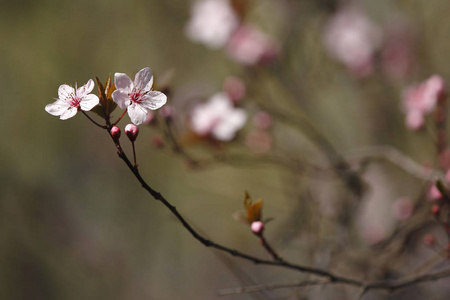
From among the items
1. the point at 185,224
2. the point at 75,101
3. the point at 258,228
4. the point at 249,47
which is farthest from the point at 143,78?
the point at 249,47

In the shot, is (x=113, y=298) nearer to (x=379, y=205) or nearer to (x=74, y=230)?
(x=74, y=230)

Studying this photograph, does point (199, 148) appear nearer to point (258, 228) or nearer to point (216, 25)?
point (216, 25)

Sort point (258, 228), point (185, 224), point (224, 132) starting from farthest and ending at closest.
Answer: point (224, 132) → point (258, 228) → point (185, 224)

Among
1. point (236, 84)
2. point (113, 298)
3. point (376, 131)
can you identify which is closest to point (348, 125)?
point (376, 131)

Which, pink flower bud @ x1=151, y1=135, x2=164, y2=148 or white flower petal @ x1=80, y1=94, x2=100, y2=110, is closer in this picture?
white flower petal @ x1=80, y1=94, x2=100, y2=110

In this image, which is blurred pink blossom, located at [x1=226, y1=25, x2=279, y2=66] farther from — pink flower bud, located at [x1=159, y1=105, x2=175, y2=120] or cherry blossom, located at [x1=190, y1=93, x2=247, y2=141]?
pink flower bud, located at [x1=159, y1=105, x2=175, y2=120]

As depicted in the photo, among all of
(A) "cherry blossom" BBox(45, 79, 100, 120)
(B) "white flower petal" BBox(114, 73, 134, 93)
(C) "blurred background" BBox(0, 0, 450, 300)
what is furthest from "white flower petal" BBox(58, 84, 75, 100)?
(C) "blurred background" BBox(0, 0, 450, 300)

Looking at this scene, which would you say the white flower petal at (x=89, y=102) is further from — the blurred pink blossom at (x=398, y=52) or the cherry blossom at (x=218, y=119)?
the blurred pink blossom at (x=398, y=52)
